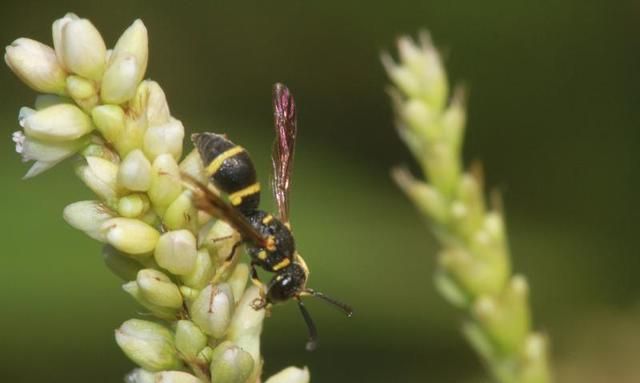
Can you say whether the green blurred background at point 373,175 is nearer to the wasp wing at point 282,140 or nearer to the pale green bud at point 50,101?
the wasp wing at point 282,140

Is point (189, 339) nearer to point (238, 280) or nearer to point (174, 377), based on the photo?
point (174, 377)

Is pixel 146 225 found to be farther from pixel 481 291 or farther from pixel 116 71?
→ pixel 481 291

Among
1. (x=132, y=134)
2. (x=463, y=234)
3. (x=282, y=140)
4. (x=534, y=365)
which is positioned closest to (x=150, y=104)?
(x=132, y=134)

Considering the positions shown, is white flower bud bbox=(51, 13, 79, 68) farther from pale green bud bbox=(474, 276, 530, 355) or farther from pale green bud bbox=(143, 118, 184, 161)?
pale green bud bbox=(474, 276, 530, 355)

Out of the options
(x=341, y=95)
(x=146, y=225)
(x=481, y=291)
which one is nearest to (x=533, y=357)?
(x=481, y=291)

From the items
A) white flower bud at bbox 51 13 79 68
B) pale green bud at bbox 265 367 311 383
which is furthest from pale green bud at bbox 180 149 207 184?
pale green bud at bbox 265 367 311 383

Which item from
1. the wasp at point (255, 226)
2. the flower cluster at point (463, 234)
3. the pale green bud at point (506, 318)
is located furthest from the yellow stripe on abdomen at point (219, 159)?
the pale green bud at point (506, 318)
